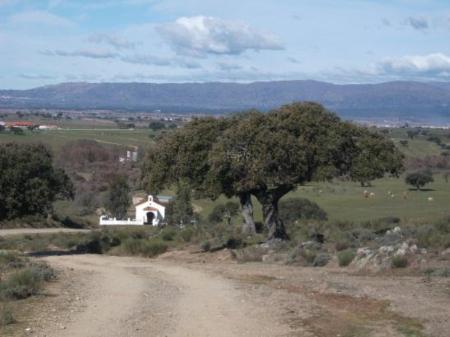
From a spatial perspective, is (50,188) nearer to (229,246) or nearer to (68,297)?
(229,246)

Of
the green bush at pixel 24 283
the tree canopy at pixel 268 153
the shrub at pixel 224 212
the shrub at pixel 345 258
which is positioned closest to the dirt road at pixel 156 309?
the green bush at pixel 24 283

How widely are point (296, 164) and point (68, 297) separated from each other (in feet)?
44.9

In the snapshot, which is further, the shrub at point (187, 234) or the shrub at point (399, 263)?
the shrub at point (187, 234)

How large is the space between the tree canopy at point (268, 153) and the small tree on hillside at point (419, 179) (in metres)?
57.9

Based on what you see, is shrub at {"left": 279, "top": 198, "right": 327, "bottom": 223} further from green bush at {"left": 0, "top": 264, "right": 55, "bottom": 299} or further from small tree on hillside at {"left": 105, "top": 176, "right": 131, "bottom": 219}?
green bush at {"left": 0, "top": 264, "right": 55, "bottom": 299}

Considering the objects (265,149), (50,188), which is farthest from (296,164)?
(50,188)

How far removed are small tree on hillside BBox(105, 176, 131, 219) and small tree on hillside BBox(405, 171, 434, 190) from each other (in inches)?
1178

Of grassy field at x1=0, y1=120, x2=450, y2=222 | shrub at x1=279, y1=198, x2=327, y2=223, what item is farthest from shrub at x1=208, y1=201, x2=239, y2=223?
shrub at x1=279, y1=198, x2=327, y2=223

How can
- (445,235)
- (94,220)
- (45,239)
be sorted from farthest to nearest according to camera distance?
(94,220), (45,239), (445,235)

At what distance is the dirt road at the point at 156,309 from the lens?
13602 millimetres

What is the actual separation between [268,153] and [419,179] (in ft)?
202

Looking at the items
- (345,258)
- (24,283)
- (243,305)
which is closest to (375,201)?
(345,258)

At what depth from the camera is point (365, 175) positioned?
30.9 meters

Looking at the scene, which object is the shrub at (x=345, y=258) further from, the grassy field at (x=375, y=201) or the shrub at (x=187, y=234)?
the grassy field at (x=375, y=201)
